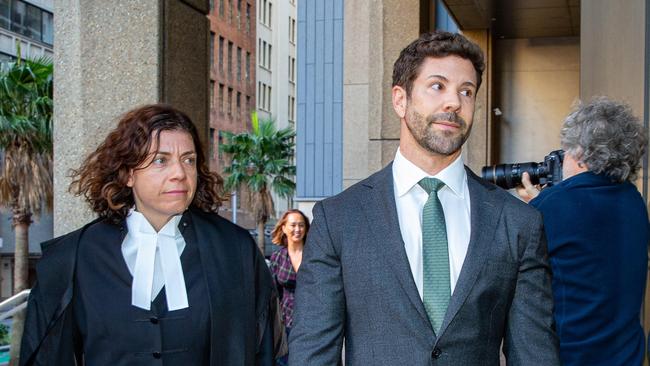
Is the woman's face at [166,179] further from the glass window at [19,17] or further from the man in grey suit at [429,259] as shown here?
the glass window at [19,17]

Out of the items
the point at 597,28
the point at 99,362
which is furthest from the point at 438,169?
the point at 597,28

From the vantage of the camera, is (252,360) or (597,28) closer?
(252,360)

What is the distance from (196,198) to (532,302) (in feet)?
4.49

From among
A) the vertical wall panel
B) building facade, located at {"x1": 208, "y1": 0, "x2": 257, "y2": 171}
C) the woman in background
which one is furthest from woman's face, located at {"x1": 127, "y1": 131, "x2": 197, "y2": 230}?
building facade, located at {"x1": 208, "y1": 0, "x2": 257, "y2": 171}

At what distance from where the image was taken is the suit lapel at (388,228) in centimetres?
283

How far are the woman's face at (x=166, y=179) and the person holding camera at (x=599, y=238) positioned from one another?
1296 mm

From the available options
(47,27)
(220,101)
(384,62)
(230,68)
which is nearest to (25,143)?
(384,62)

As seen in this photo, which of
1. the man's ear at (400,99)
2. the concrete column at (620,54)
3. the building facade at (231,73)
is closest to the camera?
the man's ear at (400,99)

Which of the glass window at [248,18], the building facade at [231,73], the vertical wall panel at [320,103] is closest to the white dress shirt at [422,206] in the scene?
the vertical wall panel at [320,103]

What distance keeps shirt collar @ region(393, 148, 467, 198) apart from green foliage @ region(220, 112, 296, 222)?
46403mm

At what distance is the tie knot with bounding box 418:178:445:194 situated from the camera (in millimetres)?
2969

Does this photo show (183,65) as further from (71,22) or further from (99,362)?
(99,362)

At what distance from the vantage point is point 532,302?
2.91m

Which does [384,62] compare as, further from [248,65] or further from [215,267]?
[248,65]
